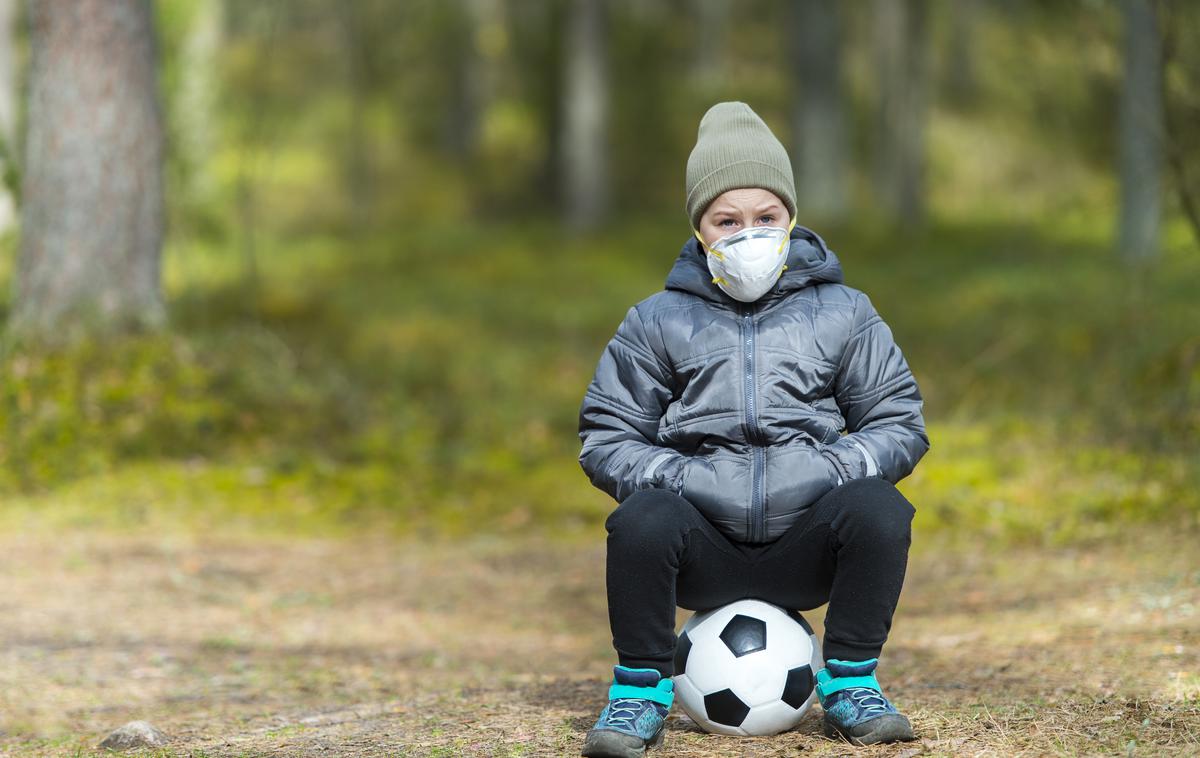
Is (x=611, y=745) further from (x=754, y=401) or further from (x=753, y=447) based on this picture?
(x=754, y=401)

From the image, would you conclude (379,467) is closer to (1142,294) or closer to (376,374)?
(376,374)

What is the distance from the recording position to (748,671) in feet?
13.1

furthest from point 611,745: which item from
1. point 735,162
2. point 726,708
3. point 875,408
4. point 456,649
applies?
point 456,649

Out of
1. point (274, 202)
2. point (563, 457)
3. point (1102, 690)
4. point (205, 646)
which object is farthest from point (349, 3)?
point (1102, 690)

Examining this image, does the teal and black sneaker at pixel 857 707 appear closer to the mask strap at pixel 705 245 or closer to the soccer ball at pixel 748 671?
the soccer ball at pixel 748 671

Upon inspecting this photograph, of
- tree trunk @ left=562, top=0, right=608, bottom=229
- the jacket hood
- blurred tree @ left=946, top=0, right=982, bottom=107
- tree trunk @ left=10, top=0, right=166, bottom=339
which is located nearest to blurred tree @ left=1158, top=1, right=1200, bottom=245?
the jacket hood

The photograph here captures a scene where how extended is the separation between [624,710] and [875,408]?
3.80ft

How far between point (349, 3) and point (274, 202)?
598 cm

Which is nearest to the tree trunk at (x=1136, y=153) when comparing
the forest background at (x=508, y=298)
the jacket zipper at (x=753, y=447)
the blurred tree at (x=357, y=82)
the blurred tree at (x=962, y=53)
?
the forest background at (x=508, y=298)

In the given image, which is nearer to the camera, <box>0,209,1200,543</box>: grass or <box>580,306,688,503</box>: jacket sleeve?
<box>580,306,688,503</box>: jacket sleeve

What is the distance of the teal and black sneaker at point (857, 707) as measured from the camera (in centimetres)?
382

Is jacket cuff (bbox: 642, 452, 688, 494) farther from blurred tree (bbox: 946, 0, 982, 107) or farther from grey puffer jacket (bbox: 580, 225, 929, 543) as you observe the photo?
blurred tree (bbox: 946, 0, 982, 107)

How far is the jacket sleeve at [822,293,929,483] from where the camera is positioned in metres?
3.95

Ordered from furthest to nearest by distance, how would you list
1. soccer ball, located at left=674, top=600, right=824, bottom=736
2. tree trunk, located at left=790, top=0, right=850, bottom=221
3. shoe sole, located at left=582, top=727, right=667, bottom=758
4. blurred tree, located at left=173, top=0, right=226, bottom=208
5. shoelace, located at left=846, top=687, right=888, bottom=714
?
tree trunk, located at left=790, top=0, right=850, bottom=221
blurred tree, located at left=173, top=0, right=226, bottom=208
soccer ball, located at left=674, top=600, right=824, bottom=736
shoelace, located at left=846, top=687, right=888, bottom=714
shoe sole, located at left=582, top=727, right=667, bottom=758
